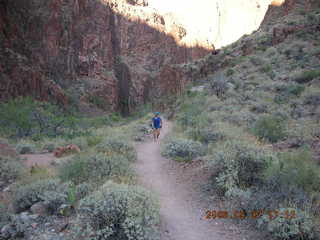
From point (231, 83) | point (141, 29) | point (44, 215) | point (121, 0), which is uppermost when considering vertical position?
point (121, 0)

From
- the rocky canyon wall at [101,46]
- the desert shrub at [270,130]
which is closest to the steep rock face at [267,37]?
the rocky canyon wall at [101,46]

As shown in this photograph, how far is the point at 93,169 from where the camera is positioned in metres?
5.82

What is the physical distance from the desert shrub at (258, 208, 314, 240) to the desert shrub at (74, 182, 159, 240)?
1737 mm

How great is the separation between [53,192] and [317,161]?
229 inches

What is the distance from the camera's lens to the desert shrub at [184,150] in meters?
7.94

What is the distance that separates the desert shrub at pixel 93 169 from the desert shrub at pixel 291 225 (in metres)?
3.19

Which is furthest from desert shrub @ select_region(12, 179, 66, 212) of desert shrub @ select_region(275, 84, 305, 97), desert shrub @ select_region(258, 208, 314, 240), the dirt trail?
desert shrub @ select_region(275, 84, 305, 97)

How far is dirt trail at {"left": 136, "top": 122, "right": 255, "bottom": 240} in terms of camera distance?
13.1 ft

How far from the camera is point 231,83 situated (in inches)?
820

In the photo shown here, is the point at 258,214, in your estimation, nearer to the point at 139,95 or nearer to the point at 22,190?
the point at 22,190

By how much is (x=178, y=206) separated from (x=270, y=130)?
5.18 m

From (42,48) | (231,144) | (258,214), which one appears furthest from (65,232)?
(42,48)

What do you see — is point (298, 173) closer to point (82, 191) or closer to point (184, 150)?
point (184, 150)

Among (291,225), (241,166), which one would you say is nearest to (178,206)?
(241,166)
